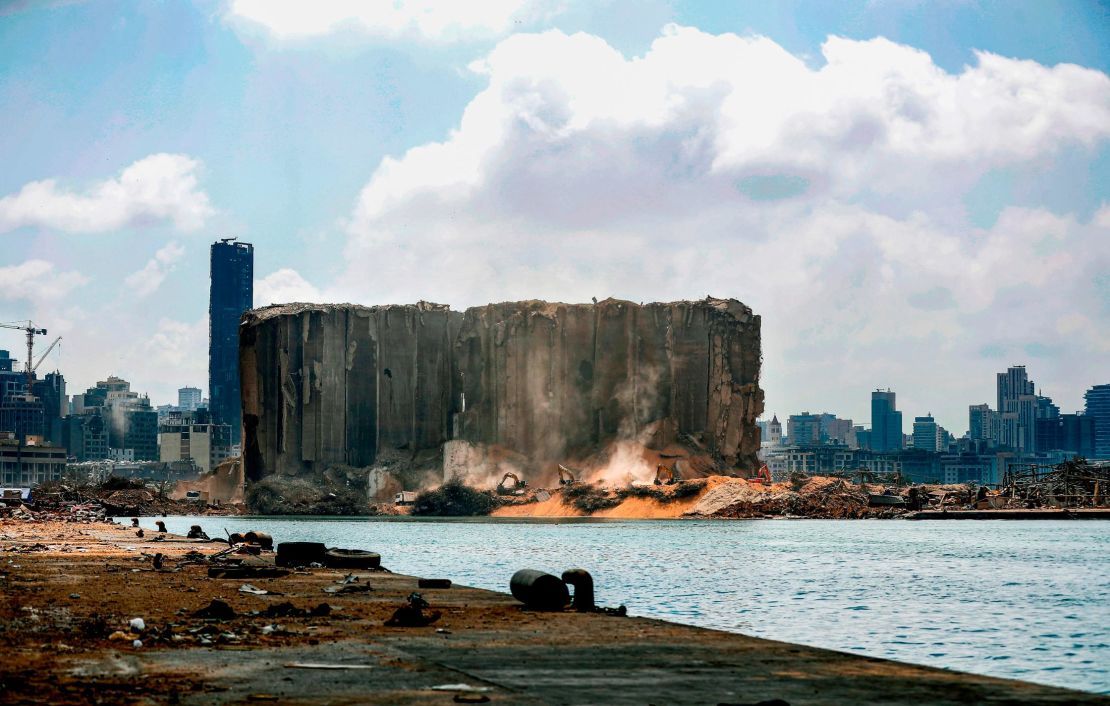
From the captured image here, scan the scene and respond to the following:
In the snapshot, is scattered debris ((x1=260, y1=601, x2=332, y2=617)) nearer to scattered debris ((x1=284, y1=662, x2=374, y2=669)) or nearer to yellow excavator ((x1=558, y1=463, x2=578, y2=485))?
scattered debris ((x1=284, y1=662, x2=374, y2=669))

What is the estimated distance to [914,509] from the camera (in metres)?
123

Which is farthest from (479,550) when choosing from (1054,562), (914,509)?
(914,509)

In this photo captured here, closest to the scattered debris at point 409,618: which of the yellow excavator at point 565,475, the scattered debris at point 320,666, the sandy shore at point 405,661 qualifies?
the sandy shore at point 405,661

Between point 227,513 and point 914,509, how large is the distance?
239 feet

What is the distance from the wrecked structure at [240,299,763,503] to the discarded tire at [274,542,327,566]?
4171 inches

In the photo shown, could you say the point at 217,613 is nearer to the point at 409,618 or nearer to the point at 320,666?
the point at 409,618

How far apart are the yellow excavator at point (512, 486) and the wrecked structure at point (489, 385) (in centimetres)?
389

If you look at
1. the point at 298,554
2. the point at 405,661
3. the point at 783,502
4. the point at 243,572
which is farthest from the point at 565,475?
the point at 405,661

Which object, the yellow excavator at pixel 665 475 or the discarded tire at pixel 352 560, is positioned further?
the yellow excavator at pixel 665 475

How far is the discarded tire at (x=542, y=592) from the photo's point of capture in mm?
22234

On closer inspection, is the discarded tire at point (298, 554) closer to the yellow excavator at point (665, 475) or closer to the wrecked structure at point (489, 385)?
the yellow excavator at point (665, 475)

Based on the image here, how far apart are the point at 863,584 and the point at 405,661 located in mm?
27170

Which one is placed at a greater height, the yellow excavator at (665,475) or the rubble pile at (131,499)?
the yellow excavator at (665,475)

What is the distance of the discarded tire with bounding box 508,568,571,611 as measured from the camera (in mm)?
22234
